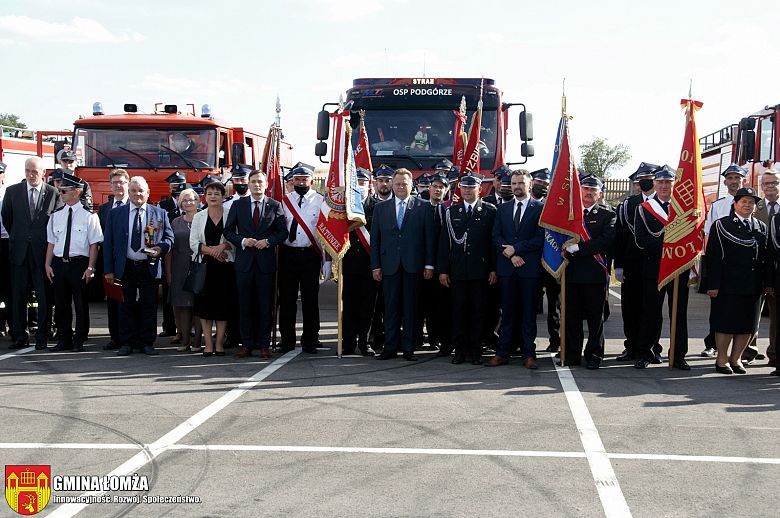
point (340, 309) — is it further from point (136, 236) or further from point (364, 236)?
point (136, 236)

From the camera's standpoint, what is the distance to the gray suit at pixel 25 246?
35.1 feet

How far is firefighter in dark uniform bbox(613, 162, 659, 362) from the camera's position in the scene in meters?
10.1

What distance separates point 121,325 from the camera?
10398 mm

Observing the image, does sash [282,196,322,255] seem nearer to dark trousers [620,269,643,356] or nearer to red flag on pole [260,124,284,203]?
red flag on pole [260,124,284,203]

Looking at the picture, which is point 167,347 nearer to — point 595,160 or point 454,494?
point 454,494

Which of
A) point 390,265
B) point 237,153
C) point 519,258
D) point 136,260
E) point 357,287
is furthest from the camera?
point 237,153

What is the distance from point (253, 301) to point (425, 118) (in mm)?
5445

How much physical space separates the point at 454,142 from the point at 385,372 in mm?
5745

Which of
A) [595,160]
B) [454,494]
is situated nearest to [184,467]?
[454,494]

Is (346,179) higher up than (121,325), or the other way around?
(346,179)

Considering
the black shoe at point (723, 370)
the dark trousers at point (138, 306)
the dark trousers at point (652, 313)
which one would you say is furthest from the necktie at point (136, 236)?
the black shoe at point (723, 370)

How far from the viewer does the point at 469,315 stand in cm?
1005

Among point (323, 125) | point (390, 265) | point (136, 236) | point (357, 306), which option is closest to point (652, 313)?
point (390, 265)

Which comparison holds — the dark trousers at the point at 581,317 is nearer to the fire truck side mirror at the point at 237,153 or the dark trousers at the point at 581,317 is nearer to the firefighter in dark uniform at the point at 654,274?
the firefighter in dark uniform at the point at 654,274
